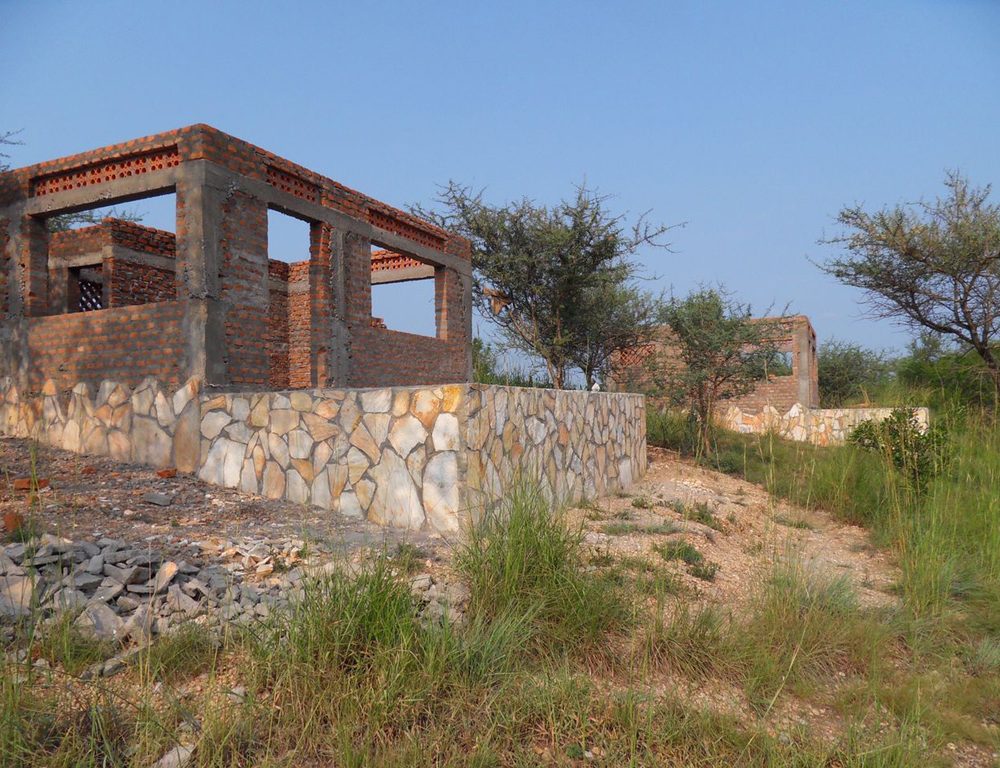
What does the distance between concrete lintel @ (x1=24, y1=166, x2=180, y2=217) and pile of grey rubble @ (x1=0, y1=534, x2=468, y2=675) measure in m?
4.74

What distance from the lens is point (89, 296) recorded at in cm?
1359

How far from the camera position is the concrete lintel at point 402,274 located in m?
13.5

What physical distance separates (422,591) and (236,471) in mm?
4072

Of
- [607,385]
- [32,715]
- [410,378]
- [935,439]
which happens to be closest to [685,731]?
[32,715]

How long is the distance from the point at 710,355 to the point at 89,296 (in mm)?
12310

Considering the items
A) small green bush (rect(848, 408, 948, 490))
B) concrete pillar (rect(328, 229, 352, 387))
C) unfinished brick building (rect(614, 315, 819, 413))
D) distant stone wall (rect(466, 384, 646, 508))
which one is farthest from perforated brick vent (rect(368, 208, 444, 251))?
unfinished brick building (rect(614, 315, 819, 413))

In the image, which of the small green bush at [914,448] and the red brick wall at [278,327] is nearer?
the small green bush at [914,448]

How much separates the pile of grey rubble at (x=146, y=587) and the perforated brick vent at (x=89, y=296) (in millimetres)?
10522

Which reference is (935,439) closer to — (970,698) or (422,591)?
(970,698)

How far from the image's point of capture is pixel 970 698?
3.72 m

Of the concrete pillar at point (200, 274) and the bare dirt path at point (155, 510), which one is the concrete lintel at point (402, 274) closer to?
the concrete pillar at point (200, 274)

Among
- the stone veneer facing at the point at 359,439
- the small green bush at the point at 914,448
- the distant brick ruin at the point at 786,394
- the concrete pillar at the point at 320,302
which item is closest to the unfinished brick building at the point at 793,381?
the distant brick ruin at the point at 786,394

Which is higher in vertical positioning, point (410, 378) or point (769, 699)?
point (410, 378)

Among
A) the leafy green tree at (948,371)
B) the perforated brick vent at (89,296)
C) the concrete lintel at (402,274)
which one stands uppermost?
the concrete lintel at (402,274)
